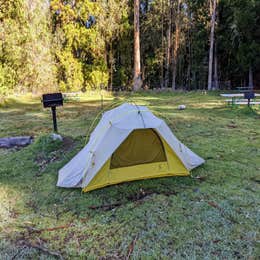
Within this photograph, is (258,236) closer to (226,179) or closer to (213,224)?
(213,224)

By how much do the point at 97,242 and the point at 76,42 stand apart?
14561 millimetres

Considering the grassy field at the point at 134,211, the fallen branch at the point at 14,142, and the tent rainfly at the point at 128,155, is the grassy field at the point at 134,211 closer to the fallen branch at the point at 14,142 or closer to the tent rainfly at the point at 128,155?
the tent rainfly at the point at 128,155

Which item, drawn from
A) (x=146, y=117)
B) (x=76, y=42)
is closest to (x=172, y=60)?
(x=76, y=42)

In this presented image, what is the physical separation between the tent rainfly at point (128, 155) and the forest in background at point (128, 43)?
29.5 ft

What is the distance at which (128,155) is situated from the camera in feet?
11.9

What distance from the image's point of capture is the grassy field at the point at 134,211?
232 centimetres

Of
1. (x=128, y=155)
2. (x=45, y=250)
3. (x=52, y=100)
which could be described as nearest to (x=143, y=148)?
(x=128, y=155)

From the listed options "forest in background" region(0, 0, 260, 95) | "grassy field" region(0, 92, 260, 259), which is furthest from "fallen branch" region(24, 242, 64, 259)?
"forest in background" region(0, 0, 260, 95)

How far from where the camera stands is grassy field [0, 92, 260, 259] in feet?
7.60

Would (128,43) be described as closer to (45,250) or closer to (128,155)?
(128,155)

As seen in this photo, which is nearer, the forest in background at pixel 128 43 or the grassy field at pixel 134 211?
the grassy field at pixel 134 211

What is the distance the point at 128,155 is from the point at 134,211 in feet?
3.05

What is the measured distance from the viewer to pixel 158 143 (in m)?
3.68

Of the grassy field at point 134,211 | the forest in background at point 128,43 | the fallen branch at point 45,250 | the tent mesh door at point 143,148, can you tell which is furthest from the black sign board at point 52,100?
the forest in background at point 128,43
